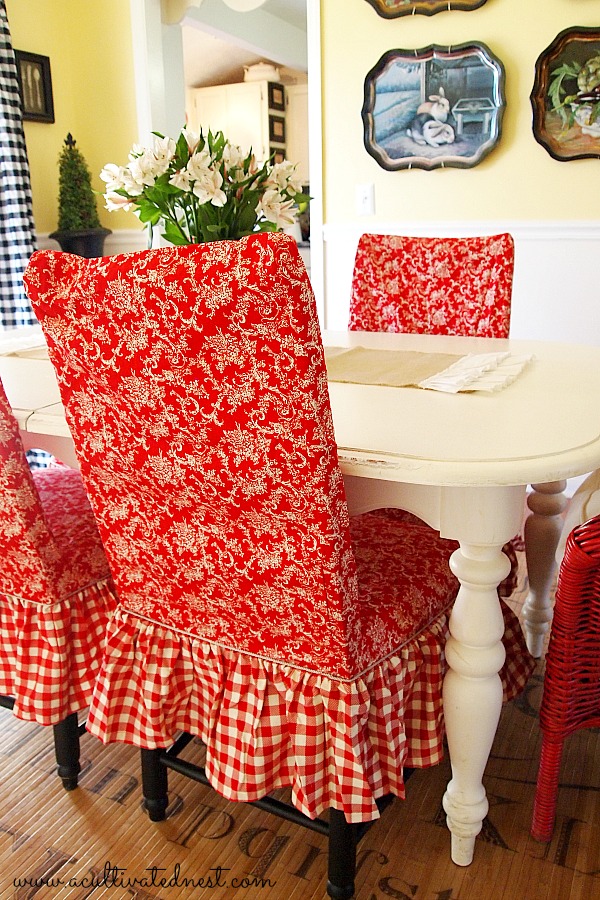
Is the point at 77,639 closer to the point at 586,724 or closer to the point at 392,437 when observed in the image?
the point at 392,437

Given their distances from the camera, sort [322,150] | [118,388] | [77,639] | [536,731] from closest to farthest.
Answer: [118,388] < [77,639] < [536,731] < [322,150]

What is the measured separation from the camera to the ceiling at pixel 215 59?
6.01m

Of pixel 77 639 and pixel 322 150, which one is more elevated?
pixel 322 150

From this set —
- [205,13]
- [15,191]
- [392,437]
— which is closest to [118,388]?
[392,437]

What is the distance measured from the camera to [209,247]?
35.4 inches

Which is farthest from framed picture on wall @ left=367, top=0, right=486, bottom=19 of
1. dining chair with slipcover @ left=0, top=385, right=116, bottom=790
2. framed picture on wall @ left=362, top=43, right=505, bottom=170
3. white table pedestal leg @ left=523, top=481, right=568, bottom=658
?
dining chair with slipcover @ left=0, top=385, right=116, bottom=790

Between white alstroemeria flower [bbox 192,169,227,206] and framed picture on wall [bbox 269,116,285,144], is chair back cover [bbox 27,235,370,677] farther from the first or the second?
framed picture on wall [bbox 269,116,285,144]

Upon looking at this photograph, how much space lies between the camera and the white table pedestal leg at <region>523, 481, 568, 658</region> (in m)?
1.80

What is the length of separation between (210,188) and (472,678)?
1066mm

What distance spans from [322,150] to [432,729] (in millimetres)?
2628

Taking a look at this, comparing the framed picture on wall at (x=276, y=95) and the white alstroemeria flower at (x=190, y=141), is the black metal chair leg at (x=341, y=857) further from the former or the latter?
Answer: the framed picture on wall at (x=276, y=95)

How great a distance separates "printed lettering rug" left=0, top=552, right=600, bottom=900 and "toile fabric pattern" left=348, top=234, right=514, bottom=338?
3.81 feet

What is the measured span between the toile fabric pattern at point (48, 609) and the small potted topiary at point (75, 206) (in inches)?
96.6

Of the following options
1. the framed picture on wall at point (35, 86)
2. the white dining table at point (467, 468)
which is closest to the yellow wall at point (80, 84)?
the framed picture on wall at point (35, 86)
